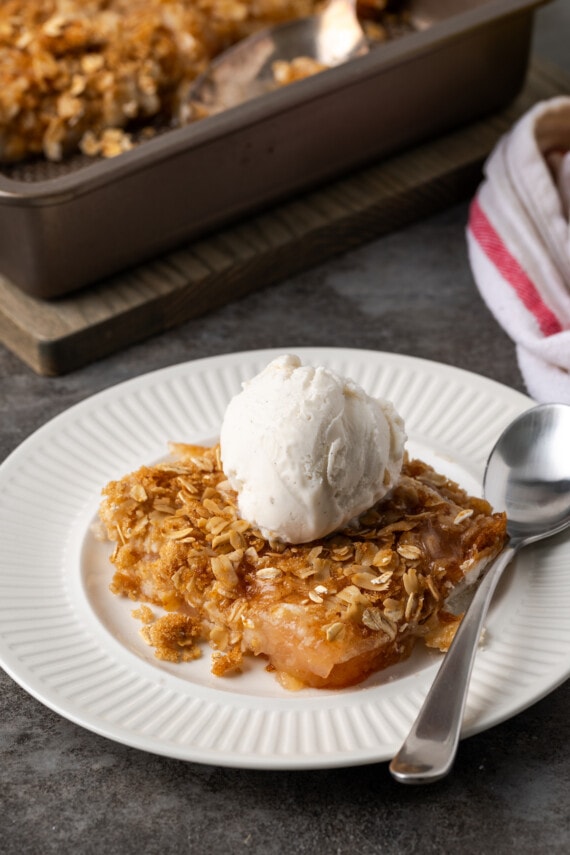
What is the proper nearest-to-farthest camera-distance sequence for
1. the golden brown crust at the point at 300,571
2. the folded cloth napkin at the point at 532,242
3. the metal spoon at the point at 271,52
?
the golden brown crust at the point at 300,571 → the folded cloth napkin at the point at 532,242 → the metal spoon at the point at 271,52

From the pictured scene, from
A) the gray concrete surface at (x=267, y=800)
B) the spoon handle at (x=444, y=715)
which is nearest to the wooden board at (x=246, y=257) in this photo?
the gray concrete surface at (x=267, y=800)

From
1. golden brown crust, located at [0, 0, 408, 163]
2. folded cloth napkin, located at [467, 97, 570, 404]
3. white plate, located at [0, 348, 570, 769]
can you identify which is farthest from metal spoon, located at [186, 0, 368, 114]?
white plate, located at [0, 348, 570, 769]

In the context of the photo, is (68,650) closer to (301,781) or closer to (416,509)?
(301,781)

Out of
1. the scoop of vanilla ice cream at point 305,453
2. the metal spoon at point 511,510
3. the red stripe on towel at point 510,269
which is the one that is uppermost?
the scoop of vanilla ice cream at point 305,453

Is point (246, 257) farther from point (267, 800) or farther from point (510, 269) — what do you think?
point (267, 800)

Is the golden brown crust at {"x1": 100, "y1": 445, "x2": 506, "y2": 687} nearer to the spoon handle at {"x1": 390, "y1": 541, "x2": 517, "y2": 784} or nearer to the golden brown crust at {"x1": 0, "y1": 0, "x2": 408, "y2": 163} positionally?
the spoon handle at {"x1": 390, "y1": 541, "x2": 517, "y2": 784}

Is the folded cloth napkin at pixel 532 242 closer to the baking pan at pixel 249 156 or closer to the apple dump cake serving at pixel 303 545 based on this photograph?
the baking pan at pixel 249 156
